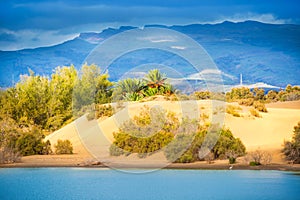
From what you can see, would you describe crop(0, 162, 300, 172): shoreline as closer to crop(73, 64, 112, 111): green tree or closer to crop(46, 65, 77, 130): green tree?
crop(46, 65, 77, 130): green tree

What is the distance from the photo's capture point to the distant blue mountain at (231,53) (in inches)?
3329

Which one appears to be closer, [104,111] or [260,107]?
[104,111]

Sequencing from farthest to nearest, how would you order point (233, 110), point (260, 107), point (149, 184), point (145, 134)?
point (260, 107) → point (233, 110) → point (145, 134) → point (149, 184)

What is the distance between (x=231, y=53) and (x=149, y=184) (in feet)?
241

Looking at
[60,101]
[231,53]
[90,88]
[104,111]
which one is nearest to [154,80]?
[104,111]

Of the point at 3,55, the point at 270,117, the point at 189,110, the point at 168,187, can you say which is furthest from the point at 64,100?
the point at 3,55

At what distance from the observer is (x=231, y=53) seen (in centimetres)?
8962

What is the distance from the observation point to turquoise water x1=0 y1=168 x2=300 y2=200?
16219 millimetres

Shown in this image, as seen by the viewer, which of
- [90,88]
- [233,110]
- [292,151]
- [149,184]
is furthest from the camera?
[90,88]

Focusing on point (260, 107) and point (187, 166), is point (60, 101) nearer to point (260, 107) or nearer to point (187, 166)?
point (260, 107)

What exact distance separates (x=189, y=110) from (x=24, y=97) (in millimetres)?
9370

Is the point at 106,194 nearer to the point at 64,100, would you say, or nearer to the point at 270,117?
the point at 270,117

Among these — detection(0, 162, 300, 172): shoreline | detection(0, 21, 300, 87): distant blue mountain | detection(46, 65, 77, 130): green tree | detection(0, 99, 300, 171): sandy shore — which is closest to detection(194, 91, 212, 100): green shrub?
detection(0, 99, 300, 171): sandy shore

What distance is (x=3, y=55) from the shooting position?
103 m
